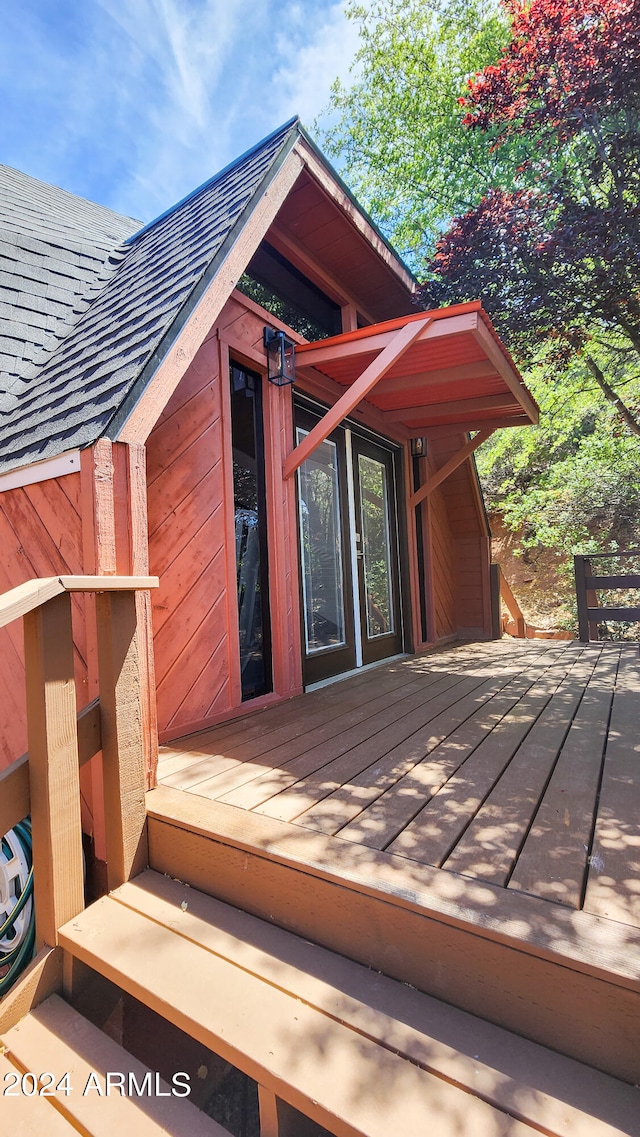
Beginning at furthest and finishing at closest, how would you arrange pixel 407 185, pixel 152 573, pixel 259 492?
pixel 407 185 < pixel 259 492 < pixel 152 573

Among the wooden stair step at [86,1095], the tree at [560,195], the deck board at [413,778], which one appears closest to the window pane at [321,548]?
the deck board at [413,778]

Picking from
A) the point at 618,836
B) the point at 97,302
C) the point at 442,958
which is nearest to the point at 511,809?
the point at 618,836

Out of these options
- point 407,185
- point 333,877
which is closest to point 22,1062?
point 333,877

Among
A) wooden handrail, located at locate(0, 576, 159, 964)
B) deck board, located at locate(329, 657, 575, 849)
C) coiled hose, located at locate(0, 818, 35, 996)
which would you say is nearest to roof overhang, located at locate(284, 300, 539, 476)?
deck board, located at locate(329, 657, 575, 849)

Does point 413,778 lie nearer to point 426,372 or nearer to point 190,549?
point 190,549

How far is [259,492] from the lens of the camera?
3371 millimetres

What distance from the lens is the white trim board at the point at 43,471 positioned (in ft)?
6.12

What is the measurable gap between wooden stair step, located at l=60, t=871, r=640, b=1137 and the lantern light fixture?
2.90 meters

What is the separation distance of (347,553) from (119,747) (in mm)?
2849

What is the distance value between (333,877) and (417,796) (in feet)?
1.77

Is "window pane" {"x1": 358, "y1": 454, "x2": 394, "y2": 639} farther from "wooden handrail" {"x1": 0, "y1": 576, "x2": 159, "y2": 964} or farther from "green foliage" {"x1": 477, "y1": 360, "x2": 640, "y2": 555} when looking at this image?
"green foliage" {"x1": 477, "y1": 360, "x2": 640, "y2": 555}

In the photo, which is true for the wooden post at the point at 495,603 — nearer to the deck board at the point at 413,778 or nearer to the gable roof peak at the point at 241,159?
the deck board at the point at 413,778

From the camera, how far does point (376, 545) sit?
4.95 m

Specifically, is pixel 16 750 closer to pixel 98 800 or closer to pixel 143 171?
pixel 98 800
